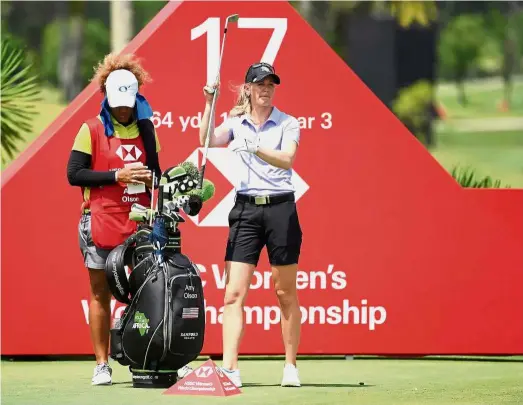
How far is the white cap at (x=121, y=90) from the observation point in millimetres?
10250

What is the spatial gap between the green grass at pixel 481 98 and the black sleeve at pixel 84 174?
203ft

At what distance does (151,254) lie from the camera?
997cm

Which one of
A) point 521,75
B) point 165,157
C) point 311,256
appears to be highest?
point 521,75

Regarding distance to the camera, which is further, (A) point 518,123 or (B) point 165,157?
(A) point 518,123

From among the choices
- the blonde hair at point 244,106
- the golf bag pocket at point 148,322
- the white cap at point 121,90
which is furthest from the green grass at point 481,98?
the golf bag pocket at point 148,322

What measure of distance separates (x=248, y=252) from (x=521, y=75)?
74.8 m

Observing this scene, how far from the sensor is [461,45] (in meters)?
75.1

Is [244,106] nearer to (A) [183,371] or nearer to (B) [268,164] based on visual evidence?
(B) [268,164]

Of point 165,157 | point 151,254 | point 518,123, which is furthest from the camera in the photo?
point 518,123

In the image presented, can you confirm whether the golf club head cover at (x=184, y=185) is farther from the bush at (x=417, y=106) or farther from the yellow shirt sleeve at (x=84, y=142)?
the bush at (x=417, y=106)

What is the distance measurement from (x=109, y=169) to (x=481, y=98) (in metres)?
70.8

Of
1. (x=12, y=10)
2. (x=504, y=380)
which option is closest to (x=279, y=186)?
(x=504, y=380)

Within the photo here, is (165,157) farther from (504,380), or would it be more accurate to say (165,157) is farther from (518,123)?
(518,123)

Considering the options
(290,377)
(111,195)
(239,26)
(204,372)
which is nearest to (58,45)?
(239,26)
